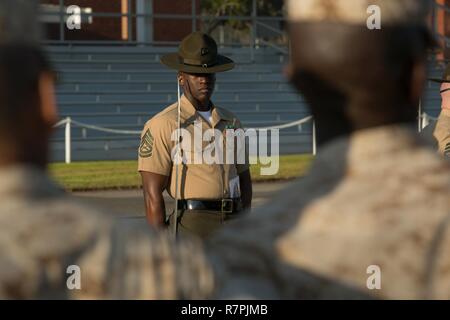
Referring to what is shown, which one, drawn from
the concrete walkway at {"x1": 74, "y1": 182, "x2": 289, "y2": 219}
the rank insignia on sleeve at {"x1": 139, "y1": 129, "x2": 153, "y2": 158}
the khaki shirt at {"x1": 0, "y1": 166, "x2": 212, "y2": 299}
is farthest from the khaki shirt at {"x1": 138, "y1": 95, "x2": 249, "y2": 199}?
the concrete walkway at {"x1": 74, "y1": 182, "x2": 289, "y2": 219}

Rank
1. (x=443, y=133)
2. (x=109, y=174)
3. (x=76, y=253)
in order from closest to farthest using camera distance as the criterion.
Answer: (x=76, y=253), (x=443, y=133), (x=109, y=174)

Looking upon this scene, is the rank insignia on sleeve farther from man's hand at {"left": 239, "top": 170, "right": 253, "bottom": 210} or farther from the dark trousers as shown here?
man's hand at {"left": 239, "top": 170, "right": 253, "bottom": 210}

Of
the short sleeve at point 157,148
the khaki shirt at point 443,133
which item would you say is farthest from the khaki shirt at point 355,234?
the khaki shirt at point 443,133

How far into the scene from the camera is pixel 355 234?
1.87 metres

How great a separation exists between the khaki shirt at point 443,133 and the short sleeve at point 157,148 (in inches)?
60.4

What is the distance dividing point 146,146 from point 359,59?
17.7ft

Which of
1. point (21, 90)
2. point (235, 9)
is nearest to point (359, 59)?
point (21, 90)

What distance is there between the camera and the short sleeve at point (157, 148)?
714 cm

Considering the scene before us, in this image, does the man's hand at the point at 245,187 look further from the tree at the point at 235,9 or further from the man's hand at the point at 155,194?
the tree at the point at 235,9

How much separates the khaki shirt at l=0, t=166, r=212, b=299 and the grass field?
575 inches

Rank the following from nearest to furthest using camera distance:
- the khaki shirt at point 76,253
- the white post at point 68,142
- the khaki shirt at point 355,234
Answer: the khaki shirt at point 76,253 < the khaki shirt at point 355,234 < the white post at point 68,142

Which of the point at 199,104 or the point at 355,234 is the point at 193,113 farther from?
the point at 355,234

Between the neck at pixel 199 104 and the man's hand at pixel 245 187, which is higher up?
the neck at pixel 199 104
